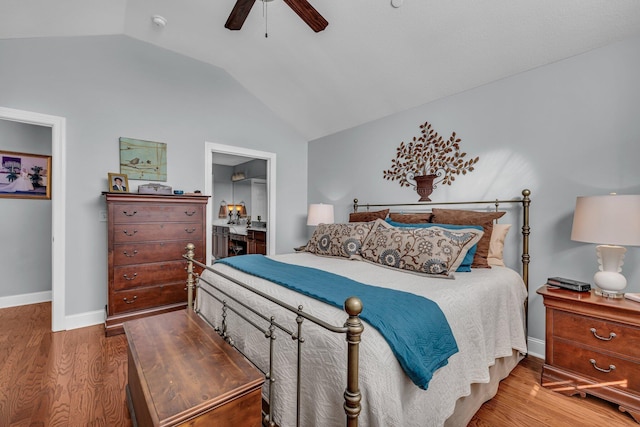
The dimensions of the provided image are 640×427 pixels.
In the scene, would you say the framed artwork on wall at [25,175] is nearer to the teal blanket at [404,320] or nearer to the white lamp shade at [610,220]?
the teal blanket at [404,320]

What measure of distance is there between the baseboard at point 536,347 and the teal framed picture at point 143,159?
411 centimetres

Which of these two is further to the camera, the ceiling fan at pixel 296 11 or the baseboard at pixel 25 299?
the baseboard at pixel 25 299

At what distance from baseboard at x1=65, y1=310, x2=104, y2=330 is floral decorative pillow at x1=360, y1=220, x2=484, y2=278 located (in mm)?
2970

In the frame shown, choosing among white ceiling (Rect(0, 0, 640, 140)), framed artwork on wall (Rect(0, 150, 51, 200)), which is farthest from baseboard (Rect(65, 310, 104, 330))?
white ceiling (Rect(0, 0, 640, 140))

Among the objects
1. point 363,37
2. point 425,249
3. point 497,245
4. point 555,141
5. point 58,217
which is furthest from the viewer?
point 58,217

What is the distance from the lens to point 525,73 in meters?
2.51

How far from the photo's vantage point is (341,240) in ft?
9.25

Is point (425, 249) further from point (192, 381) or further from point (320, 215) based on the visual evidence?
point (320, 215)

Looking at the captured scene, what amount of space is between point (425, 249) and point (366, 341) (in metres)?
1.20

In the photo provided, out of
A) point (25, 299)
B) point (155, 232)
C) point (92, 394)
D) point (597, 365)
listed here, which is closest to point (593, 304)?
point (597, 365)

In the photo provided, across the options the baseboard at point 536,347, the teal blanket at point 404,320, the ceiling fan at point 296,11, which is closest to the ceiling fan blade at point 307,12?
the ceiling fan at point 296,11

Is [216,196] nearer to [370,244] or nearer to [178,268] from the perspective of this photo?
[178,268]

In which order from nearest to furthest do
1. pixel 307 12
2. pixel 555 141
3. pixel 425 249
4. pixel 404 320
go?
pixel 404 320 < pixel 307 12 < pixel 425 249 < pixel 555 141

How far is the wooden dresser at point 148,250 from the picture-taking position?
2.81 metres
